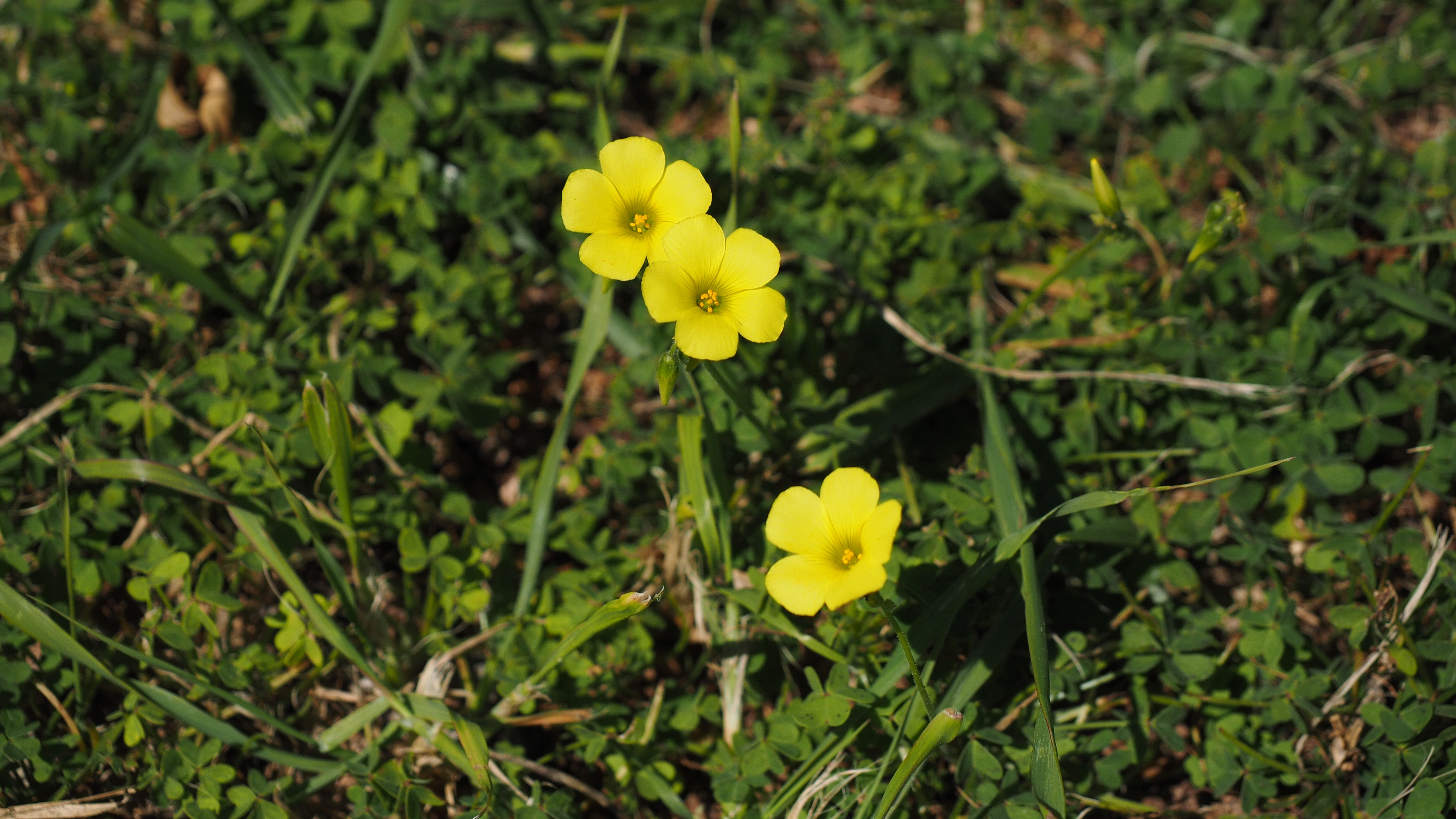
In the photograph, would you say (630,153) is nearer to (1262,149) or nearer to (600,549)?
(600,549)

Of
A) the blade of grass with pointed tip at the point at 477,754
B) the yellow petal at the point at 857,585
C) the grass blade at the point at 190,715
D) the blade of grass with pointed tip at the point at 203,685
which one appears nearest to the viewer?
the yellow petal at the point at 857,585

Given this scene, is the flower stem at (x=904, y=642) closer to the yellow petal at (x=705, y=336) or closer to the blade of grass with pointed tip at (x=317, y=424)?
the yellow petal at (x=705, y=336)

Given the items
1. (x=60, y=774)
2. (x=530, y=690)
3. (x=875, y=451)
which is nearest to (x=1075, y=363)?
(x=875, y=451)

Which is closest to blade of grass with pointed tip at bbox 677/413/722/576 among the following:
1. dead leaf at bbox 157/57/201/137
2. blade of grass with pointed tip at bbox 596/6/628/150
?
blade of grass with pointed tip at bbox 596/6/628/150

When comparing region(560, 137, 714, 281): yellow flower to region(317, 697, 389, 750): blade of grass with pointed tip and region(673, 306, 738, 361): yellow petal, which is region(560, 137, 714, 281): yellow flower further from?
region(317, 697, 389, 750): blade of grass with pointed tip

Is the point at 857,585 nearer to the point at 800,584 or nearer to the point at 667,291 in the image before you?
the point at 800,584

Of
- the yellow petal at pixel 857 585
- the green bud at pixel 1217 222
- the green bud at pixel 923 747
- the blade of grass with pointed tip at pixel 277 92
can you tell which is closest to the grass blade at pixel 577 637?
the yellow petal at pixel 857 585

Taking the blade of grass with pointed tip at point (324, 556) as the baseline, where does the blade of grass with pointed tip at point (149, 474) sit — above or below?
above
